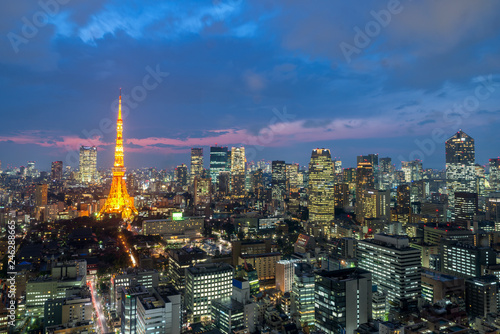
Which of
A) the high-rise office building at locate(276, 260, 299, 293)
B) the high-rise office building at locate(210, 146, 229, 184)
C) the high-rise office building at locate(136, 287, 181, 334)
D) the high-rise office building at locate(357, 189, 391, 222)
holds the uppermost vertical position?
the high-rise office building at locate(210, 146, 229, 184)

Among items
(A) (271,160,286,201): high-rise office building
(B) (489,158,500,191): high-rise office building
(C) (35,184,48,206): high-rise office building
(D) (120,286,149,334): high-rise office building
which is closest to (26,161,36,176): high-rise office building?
(C) (35,184,48,206): high-rise office building

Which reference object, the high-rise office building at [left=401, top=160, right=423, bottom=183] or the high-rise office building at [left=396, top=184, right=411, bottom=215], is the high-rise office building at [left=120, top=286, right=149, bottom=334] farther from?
the high-rise office building at [left=401, top=160, right=423, bottom=183]

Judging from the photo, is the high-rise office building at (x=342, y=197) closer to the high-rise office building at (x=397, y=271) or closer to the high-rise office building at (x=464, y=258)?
the high-rise office building at (x=464, y=258)

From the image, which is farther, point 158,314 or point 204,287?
point 204,287

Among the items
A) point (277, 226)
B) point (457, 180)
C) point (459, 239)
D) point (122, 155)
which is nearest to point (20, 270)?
point (122, 155)

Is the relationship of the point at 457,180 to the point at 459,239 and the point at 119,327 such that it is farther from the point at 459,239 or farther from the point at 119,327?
the point at 119,327

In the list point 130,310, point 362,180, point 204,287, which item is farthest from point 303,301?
point 362,180

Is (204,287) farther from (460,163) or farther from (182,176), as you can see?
(182,176)
